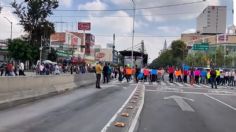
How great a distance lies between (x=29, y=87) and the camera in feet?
66.7

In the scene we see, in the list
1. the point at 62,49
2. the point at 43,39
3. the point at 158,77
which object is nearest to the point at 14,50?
the point at 43,39

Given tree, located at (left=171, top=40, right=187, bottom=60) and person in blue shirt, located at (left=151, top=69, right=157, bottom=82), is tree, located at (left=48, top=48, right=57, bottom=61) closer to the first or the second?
person in blue shirt, located at (left=151, top=69, right=157, bottom=82)

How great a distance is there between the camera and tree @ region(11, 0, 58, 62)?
286 ft

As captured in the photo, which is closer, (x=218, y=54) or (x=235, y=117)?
(x=235, y=117)

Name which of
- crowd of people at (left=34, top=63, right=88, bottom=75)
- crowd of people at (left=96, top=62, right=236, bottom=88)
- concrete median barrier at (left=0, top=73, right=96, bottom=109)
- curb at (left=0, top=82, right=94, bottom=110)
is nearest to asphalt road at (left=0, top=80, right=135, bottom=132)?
curb at (left=0, top=82, right=94, bottom=110)

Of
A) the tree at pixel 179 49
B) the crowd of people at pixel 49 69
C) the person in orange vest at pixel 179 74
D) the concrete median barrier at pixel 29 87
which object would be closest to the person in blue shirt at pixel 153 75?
the person in orange vest at pixel 179 74

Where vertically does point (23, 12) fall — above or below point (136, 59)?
above

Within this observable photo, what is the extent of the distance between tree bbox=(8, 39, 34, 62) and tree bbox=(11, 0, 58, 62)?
553cm

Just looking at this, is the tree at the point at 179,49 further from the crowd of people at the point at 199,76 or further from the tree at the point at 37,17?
the crowd of people at the point at 199,76

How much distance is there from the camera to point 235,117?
1775cm

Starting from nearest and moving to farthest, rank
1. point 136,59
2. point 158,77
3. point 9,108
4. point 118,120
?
point 118,120 → point 9,108 → point 158,77 → point 136,59

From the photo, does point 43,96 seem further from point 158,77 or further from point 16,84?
point 158,77

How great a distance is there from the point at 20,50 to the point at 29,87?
3251 inches

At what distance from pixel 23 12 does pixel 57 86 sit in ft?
217
